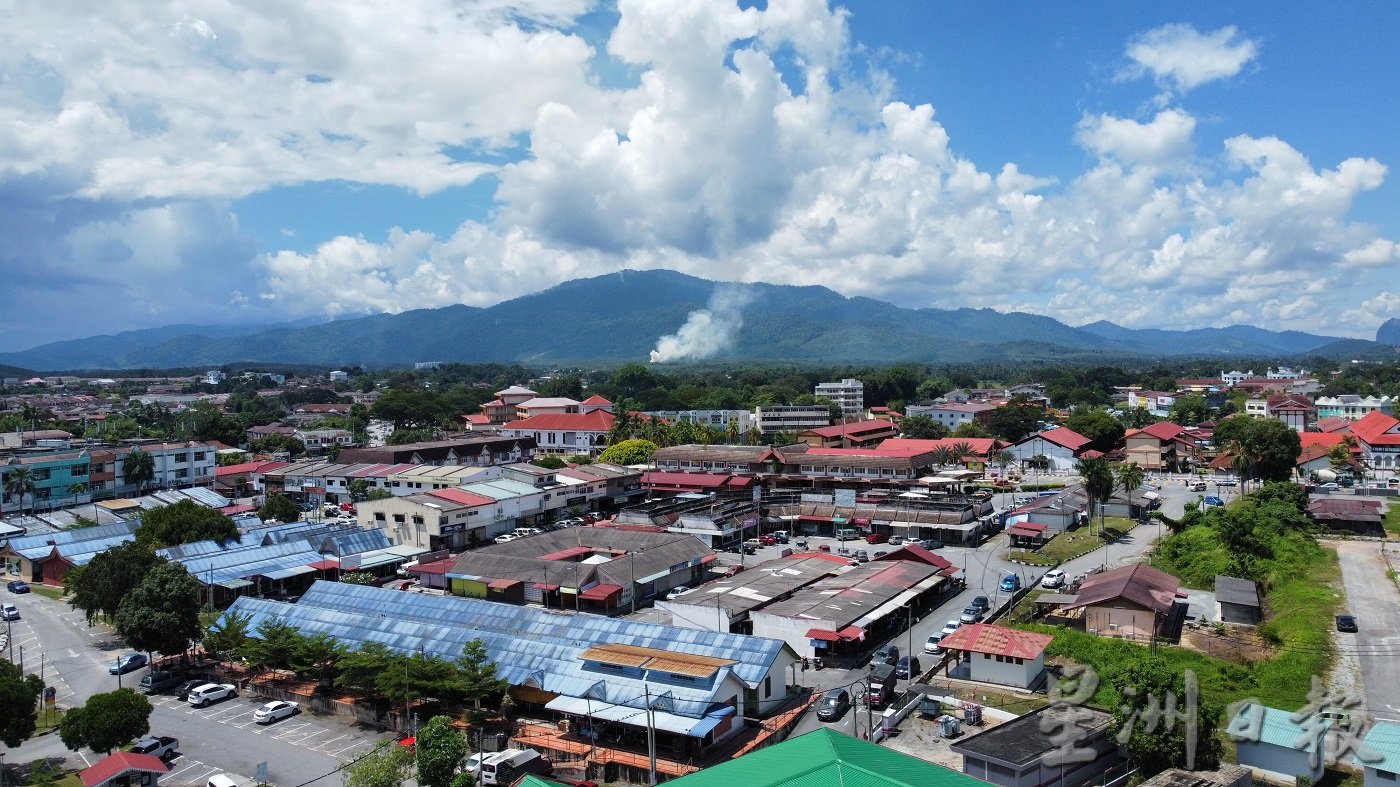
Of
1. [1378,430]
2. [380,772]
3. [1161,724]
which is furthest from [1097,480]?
[1378,430]

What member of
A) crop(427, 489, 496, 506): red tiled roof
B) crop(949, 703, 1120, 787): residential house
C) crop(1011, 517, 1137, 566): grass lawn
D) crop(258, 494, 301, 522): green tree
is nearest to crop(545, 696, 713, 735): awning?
crop(949, 703, 1120, 787): residential house

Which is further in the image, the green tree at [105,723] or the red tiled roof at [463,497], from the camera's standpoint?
the red tiled roof at [463,497]

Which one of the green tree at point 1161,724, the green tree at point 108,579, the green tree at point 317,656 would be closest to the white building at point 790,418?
the green tree at point 108,579

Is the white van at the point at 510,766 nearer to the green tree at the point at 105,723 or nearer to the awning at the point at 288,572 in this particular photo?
the green tree at the point at 105,723

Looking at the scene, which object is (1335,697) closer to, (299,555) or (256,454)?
(299,555)

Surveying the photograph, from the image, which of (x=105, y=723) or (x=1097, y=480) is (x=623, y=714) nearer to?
(x=105, y=723)

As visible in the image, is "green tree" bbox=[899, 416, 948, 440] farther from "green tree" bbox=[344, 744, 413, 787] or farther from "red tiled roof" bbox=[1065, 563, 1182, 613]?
"green tree" bbox=[344, 744, 413, 787]
